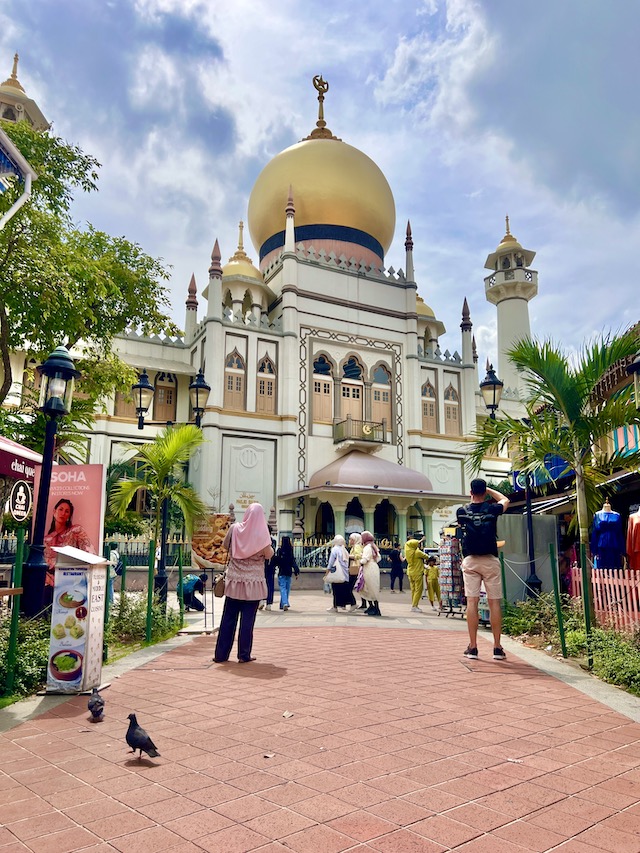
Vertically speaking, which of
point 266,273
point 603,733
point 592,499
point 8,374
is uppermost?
point 266,273

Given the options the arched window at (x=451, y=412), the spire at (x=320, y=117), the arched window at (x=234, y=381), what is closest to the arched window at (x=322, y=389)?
the arched window at (x=234, y=381)

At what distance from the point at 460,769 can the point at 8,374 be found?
9.29 meters

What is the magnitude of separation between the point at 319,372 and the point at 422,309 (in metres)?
7.69

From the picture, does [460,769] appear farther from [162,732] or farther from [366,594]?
[366,594]

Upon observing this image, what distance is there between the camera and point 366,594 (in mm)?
12484

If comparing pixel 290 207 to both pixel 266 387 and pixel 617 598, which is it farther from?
pixel 617 598

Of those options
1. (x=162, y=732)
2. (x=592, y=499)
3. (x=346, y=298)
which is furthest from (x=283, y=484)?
(x=162, y=732)

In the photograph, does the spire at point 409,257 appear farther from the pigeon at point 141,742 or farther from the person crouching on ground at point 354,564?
the pigeon at point 141,742

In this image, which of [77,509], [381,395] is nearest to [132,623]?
[77,509]

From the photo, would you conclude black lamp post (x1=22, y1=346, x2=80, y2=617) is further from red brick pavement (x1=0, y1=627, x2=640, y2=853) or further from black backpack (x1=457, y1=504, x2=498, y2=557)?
black backpack (x1=457, y1=504, x2=498, y2=557)

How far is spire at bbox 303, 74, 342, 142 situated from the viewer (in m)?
33.2

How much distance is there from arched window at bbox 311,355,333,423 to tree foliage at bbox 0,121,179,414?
45.9 feet

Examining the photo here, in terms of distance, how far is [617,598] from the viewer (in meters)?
7.20

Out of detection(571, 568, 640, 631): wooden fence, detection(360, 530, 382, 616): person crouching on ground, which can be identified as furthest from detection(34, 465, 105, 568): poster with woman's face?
detection(360, 530, 382, 616): person crouching on ground
